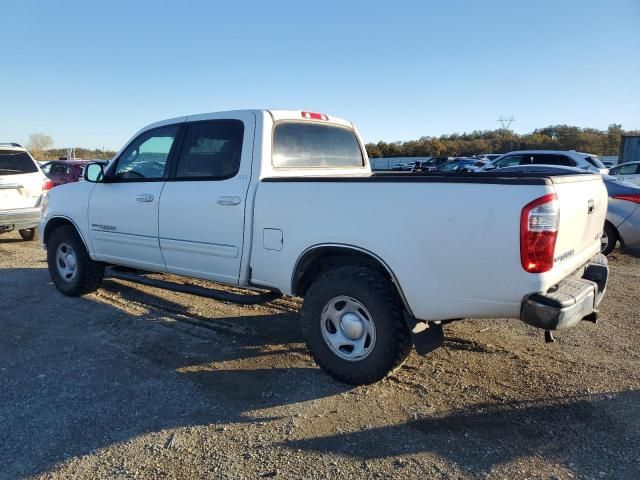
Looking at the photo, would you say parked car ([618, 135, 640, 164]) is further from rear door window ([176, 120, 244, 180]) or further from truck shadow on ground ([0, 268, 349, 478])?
rear door window ([176, 120, 244, 180])

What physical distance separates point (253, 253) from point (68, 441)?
1.79 m

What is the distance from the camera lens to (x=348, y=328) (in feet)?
11.7

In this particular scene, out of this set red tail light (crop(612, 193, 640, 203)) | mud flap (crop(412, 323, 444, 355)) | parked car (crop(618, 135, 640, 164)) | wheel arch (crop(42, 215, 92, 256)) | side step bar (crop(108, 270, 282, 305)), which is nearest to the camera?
mud flap (crop(412, 323, 444, 355))

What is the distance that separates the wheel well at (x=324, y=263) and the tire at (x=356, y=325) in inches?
3.6

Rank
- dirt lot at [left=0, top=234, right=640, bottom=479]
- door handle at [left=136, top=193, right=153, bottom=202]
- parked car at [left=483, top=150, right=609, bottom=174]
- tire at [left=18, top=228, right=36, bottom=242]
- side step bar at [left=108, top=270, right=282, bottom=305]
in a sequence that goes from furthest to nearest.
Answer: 1. parked car at [left=483, top=150, right=609, bottom=174]
2. tire at [left=18, top=228, right=36, bottom=242]
3. door handle at [left=136, top=193, right=153, bottom=202]
4. side step bar at [left=108, top=270, right=282, bottom=305]
5. dirt lot at [left=0, top=234, right=640, bottom=479]

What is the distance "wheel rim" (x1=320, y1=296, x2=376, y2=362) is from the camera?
11.5 ft

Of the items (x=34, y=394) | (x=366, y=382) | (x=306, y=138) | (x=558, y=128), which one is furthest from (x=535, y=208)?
(x=558, y=128)

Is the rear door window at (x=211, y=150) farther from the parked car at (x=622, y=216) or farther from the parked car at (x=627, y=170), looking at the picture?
the parked car at (x=627, y=170)

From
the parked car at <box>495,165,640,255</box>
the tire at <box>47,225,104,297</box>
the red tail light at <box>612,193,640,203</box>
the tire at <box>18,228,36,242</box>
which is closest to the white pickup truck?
the tire at <box>47,225,104,297</box>

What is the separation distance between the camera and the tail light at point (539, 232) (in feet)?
9.05

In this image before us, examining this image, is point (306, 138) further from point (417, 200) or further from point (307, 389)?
point (307, 389)

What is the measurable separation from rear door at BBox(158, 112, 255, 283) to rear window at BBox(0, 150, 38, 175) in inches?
248

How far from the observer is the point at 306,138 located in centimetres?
466

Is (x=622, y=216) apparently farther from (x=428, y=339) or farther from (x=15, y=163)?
(x=15, y=163)
